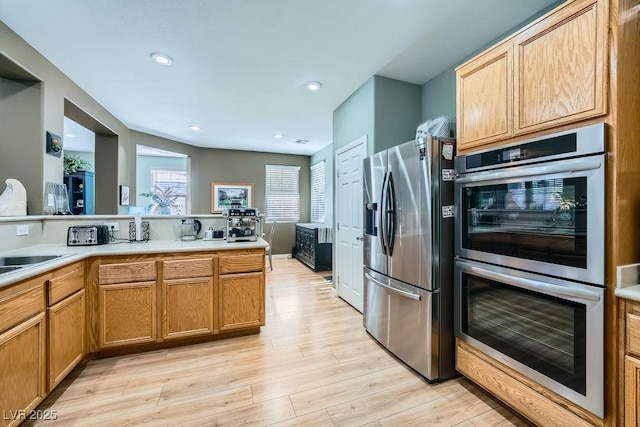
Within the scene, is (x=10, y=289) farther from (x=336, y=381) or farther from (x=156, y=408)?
(x=336, y=381)

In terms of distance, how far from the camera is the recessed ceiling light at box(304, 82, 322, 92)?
3204mm

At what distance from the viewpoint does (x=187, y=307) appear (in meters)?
2.42

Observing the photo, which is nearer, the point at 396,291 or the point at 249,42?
the point at 396,291

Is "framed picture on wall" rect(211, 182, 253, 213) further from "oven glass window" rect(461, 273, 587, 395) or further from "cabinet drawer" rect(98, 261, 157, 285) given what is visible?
"oven glass window" rect(461, 273, 587, 395)

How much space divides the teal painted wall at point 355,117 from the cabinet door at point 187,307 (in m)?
2.24

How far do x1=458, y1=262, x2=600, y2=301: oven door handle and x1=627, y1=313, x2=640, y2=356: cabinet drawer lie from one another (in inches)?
4.8

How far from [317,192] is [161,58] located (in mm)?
4418

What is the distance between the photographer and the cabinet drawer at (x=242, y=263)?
253 centimetres

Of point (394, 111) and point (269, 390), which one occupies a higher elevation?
point (394, 111)

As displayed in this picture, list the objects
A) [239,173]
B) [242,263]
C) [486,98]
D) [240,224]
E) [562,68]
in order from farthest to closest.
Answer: [239,173] → [240,224] → [242,263] → [486,98] → [562,68]

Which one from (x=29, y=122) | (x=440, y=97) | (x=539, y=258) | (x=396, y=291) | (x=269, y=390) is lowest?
(x=269, y=390)

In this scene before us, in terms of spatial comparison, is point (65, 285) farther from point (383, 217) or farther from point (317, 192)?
point (317, 192)

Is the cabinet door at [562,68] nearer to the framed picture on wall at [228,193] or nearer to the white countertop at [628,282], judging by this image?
the white countertop at [628,282]

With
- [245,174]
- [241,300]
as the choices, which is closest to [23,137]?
[241,300]
